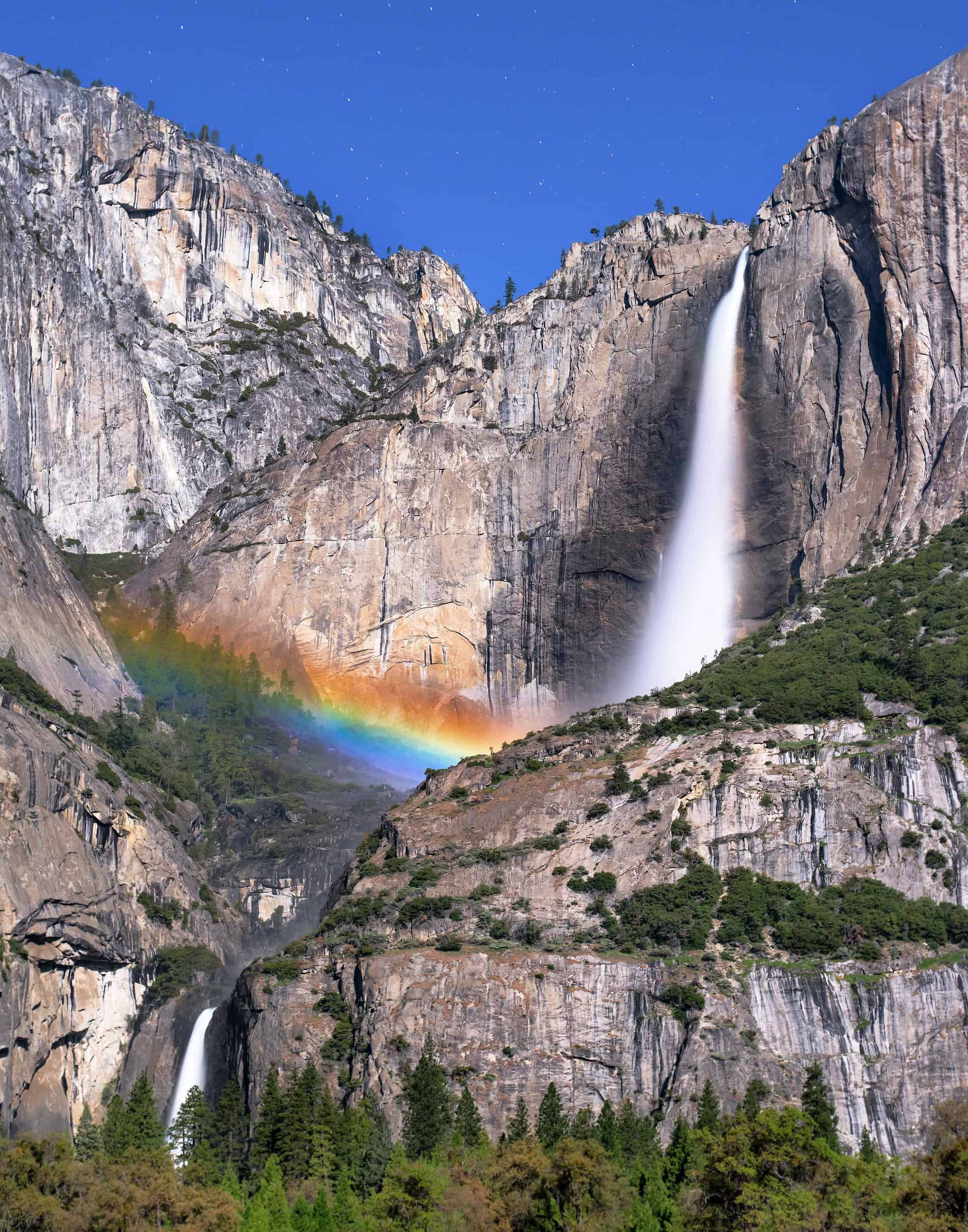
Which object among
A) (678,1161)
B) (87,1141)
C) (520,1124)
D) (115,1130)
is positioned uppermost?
(520,1124)

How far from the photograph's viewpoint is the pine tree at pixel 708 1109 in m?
74.1

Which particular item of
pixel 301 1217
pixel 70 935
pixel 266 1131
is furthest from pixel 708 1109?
pixel 70 935

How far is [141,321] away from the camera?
170 metres

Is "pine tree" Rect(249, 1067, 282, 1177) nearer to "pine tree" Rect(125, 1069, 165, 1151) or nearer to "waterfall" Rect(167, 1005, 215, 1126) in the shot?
"pine tree" Rect(125, 1069, 165, 1151)

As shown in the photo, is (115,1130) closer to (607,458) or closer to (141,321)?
(607,458)

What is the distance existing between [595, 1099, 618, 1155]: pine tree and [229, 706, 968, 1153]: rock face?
7.93ft

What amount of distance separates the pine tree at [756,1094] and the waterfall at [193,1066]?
31.0 metres

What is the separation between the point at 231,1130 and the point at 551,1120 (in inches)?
632

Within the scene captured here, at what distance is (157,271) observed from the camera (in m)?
173

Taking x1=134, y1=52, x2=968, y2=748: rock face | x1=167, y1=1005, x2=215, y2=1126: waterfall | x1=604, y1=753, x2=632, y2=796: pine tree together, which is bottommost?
x1=167, y1=1005, x2=215, y2=1126: waterfall

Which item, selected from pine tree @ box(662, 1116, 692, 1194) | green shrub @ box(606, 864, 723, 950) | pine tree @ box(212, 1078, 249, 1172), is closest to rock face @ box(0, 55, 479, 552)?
pine tree @ box(212, 1078, 249, 1172)

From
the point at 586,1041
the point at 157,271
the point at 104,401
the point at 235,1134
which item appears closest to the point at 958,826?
the point at 586,1041

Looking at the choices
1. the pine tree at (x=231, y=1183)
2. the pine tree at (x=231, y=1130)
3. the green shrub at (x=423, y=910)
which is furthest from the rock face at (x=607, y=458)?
the pine tree at (x=231, y=1183)

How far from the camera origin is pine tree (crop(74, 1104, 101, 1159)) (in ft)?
267
